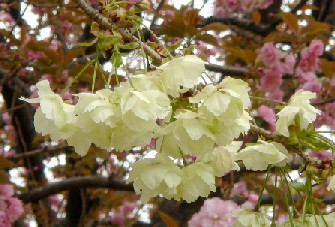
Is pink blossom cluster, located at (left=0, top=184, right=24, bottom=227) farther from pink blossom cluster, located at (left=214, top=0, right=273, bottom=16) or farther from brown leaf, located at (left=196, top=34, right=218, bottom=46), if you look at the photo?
pink blossom cluster, located at (left=214, top=0, right=273, bottom=16)

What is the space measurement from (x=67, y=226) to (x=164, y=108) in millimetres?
2968

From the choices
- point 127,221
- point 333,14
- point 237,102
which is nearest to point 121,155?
point 127,221

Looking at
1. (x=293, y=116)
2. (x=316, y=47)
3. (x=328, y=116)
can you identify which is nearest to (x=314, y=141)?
(x=293, y=116)

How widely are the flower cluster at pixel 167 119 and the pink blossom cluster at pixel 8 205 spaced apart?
6.22 ft

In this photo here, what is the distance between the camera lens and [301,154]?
1083 mm

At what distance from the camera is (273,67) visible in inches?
133

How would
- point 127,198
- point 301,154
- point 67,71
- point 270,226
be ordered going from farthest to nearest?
point 127,198 → point 67,71 → point 270,226 → point 301,154

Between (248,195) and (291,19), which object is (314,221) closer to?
(291,19)

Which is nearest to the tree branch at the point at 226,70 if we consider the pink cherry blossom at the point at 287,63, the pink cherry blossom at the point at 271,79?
the pink cherry blossom at the point at 271,79

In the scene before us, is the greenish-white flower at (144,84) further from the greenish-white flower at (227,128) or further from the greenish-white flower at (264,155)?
the greenish-white flower at (264,155)

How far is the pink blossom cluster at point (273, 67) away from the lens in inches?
131

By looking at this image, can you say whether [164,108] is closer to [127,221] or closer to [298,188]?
[298,188]

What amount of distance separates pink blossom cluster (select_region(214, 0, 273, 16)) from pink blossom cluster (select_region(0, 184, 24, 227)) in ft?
6.63

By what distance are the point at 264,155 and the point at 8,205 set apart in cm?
203
